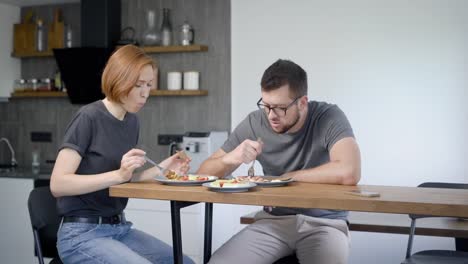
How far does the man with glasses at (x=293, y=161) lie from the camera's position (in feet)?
7.90

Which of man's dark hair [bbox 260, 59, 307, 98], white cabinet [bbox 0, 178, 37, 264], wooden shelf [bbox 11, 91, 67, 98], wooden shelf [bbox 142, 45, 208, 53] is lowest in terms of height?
white cabinet [bbox 0, 178, 37, 264]

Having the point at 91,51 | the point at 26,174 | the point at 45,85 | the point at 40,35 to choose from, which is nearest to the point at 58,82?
the point at 45,85

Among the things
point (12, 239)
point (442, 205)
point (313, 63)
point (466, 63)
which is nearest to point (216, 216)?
point (313, 63)

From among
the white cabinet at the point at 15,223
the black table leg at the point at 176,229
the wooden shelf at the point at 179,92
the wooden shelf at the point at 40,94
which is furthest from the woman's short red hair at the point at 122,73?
the wooden shelf at the point at 40,94

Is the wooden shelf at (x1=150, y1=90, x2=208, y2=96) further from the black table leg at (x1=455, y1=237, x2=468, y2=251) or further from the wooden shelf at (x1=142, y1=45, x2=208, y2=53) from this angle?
the black table leg at (x1=455, y1=237, x2=468, y2=251)

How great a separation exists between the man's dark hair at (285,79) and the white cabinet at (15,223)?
108 inches

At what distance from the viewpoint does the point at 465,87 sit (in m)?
3.98

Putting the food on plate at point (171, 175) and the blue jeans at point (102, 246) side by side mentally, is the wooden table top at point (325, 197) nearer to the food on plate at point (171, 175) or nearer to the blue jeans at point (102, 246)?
the food on plate at point (171, 175)

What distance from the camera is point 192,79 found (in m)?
4.74

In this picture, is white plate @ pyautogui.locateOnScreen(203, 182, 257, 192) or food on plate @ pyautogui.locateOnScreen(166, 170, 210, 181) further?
food on plate @ pyautogui.locateOnScreen(166, 170, 210, 181)

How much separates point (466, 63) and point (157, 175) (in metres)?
2.34

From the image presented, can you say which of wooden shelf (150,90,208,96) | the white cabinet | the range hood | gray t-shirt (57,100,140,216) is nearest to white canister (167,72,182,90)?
wooden shelf (150,90,208,96)

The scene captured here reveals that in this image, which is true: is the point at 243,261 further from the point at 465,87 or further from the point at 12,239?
the point at 12,239

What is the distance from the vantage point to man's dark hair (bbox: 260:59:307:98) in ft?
8.45
